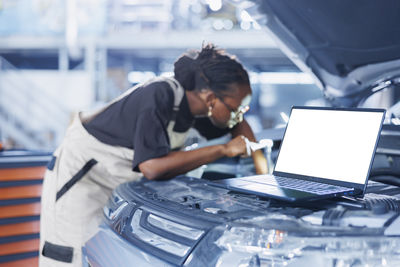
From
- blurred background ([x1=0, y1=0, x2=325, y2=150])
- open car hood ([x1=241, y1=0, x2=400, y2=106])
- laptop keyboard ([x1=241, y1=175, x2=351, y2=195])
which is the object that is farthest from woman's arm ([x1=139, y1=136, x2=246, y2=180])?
blurred background ([x1=0, y1=0, x2=325, y2=150])

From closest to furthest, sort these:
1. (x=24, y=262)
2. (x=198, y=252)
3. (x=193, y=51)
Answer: (x=198, y=252)
(x=193, y=51)
(x=24, y=262)

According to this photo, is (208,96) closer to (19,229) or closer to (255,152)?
(255,152)

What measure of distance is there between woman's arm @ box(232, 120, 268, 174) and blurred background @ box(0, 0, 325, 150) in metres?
6.98

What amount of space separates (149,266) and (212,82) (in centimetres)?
89

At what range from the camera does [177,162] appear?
4.82ft

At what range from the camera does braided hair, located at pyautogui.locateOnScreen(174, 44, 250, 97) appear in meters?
1.66

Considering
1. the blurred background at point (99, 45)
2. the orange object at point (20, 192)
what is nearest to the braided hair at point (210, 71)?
the orange object at point (20, 192)

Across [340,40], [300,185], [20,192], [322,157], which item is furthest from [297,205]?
[20,192]

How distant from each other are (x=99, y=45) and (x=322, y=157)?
10.3 metres

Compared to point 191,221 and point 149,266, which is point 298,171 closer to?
point 191,221

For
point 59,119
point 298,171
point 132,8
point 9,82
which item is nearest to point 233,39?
point 132,8

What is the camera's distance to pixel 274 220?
896 millimetres

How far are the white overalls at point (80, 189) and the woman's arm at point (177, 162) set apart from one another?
19 cm

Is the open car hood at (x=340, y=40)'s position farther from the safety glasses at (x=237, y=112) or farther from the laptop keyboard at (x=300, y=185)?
the laptop keyboard at (x=300, y=185)
